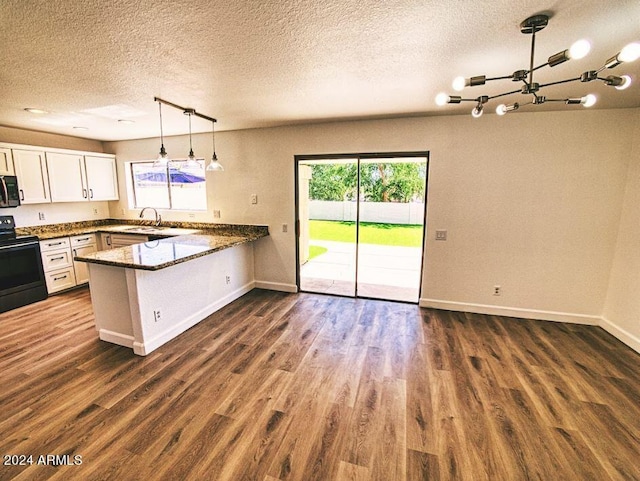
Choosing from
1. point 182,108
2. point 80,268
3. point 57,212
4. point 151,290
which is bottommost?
point 80,268

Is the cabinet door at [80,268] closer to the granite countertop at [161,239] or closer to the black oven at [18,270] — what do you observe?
the granite countertop at [161,239]

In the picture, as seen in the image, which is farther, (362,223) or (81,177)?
(362,223)

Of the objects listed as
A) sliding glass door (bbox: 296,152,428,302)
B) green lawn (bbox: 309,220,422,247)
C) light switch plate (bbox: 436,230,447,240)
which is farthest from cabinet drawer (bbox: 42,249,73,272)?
light switch plate (bbox: 436,230,447,240)

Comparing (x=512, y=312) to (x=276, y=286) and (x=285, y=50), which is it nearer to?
(x=276, y=286)

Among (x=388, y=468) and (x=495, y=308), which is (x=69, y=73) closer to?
(x=388, y=468)

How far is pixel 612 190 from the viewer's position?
3.24 meters

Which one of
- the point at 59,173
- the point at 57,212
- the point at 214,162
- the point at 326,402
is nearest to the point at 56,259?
the point at 57,212

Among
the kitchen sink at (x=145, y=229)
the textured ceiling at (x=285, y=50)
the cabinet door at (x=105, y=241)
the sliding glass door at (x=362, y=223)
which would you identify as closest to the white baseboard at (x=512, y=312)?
the sliding glass door at (x=362, y=223)

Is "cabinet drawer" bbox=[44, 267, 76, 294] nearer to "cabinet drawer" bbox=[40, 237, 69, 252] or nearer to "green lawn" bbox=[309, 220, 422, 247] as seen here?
"cabinet drawer" bbox=[40, 237, 69, 252]

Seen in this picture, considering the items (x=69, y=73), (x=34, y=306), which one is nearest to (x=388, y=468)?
(x=69, y=73)

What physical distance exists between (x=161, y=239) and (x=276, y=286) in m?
1.84

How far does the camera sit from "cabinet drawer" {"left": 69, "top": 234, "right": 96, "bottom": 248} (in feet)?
15.2

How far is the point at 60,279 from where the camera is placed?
4.45m

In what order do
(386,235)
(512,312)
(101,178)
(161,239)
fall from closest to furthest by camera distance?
(512,312)
(161,239)
(101,178)
(386,235)
